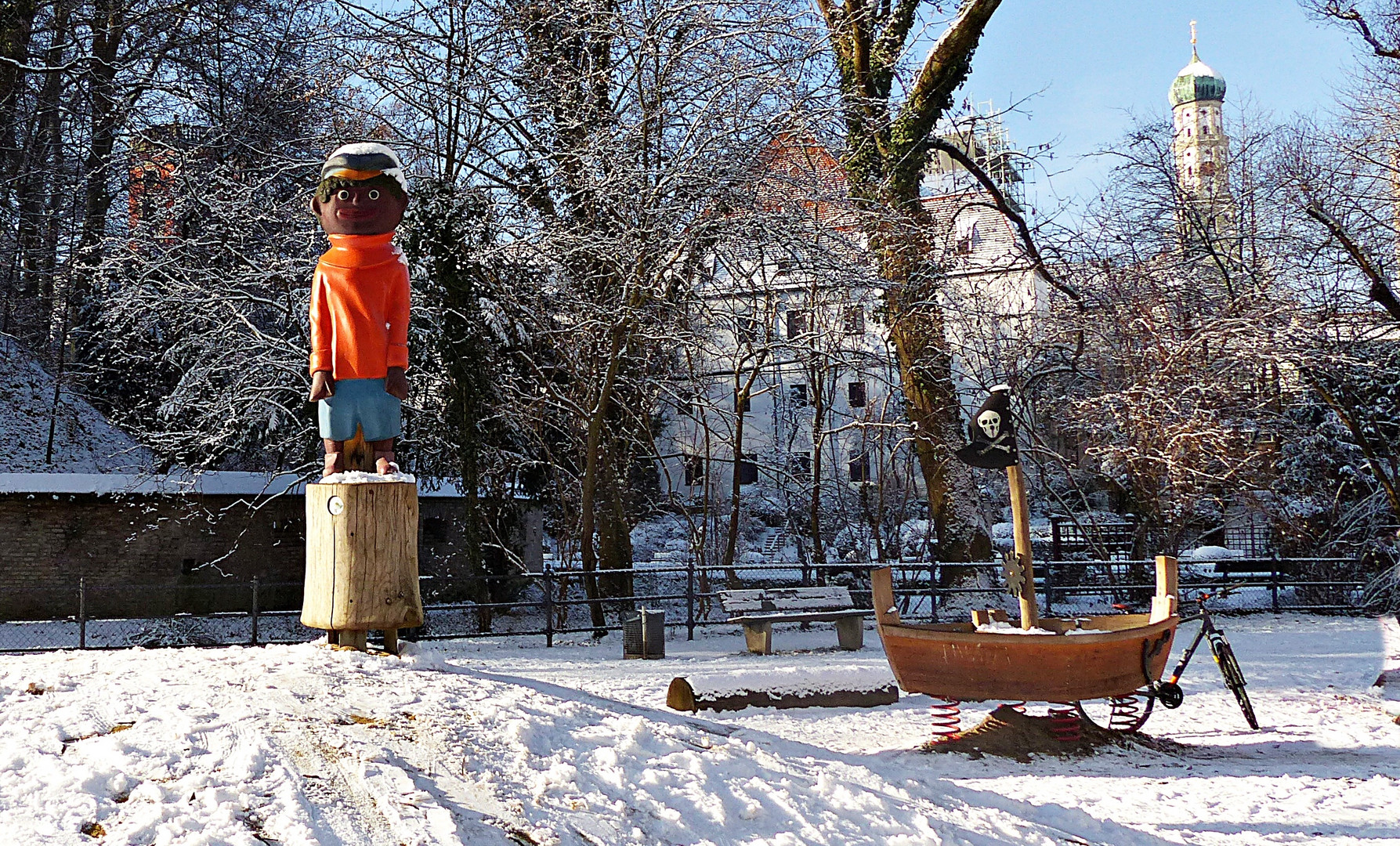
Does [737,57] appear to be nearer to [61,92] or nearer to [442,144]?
[442,144]

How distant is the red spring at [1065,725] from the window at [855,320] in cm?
890

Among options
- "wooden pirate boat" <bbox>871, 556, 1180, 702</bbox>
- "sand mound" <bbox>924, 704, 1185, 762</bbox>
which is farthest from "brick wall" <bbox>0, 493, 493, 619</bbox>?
"sand mound" <bbox>924, 704, 1185, 762</bbox>

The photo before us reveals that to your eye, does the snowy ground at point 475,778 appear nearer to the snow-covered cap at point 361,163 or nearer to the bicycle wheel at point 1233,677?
the bicycle wheel at point 1233,677

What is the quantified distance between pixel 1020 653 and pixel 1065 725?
30.8 inches

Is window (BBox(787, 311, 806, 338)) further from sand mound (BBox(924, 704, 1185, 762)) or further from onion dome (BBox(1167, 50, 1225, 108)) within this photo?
onion dome (BBox(1167, 50, 1225, 108))

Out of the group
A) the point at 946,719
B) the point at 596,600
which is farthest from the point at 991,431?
the point at 596,600

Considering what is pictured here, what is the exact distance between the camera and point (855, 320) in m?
16.9

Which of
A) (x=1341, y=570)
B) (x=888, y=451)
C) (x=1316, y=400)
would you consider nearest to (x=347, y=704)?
(x=1341, y=570)

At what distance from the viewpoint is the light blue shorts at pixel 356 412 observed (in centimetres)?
616

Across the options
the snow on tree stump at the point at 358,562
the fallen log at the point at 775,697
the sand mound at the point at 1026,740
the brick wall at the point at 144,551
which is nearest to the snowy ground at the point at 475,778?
the snow on tree stump at the point at 358,562

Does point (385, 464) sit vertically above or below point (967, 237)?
below

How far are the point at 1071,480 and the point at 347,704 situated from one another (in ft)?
54.9

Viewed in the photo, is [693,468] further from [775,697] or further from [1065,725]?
[1065,725]

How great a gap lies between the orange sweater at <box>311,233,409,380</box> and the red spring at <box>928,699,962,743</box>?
186 inches
